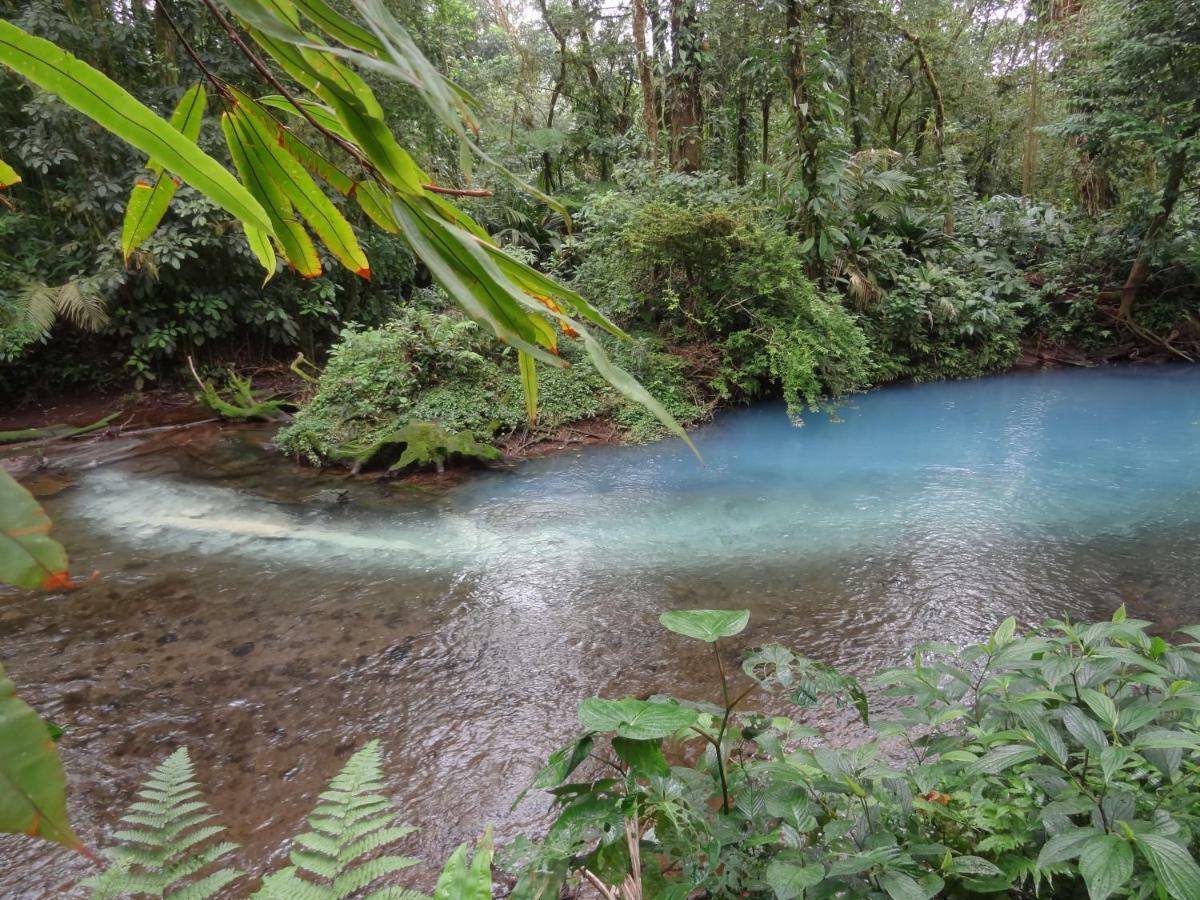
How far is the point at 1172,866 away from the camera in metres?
0.73

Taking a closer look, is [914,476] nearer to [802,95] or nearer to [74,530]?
[802,95]

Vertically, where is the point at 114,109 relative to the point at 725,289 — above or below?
below

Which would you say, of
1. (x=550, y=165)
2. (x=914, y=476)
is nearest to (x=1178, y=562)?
(x=914, y=476)

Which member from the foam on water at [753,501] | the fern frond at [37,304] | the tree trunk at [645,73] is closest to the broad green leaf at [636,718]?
the foam on water at [753,501]

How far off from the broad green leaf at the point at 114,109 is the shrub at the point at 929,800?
2.45 ft

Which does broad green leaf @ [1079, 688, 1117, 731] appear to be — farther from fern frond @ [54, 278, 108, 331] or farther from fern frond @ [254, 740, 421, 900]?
fern frond @ [54, 278, 108, 331]

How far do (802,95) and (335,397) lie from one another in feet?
20.2

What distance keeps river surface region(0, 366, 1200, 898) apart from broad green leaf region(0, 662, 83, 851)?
1.72m

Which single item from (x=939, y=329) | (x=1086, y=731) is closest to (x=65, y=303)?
(x=1086, y=731)

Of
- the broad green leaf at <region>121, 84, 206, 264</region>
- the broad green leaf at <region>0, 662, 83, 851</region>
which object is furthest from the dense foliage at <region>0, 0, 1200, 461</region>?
the broad green leaf at <region>0, 662, 83, 851</region>

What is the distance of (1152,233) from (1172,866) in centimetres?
1088

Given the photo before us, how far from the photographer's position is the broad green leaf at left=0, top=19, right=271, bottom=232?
0.52 meters

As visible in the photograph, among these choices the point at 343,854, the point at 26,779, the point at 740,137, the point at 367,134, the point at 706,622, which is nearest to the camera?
the point at 26,779

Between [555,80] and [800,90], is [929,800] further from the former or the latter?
→ [555,80]
